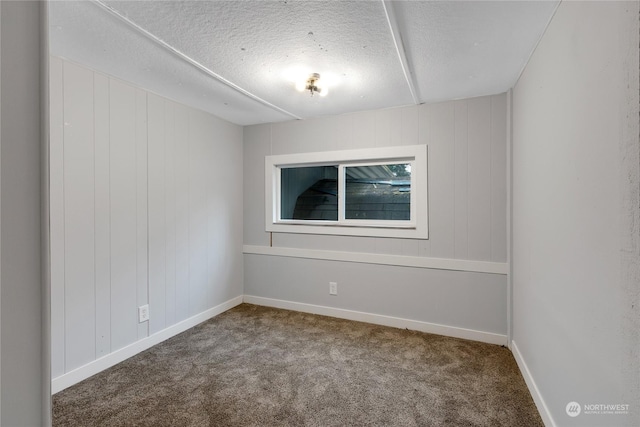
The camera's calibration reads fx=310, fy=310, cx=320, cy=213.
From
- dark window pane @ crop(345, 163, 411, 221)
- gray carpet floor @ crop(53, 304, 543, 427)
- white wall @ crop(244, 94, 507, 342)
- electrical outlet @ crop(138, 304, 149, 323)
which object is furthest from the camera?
dark window pane @ crop(345, 163, 411, 221)

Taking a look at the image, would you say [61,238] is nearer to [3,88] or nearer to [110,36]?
[110,36]

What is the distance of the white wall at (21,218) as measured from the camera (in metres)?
0.40

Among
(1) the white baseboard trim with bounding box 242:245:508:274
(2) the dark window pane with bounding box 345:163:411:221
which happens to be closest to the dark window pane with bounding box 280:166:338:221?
(2) the dark window pane with bounding box 345:163:411:221

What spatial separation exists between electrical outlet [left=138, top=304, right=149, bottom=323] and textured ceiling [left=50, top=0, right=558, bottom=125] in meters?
1.77

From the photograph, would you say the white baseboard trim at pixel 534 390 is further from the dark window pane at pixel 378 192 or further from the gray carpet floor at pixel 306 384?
the dark window pane at pixel 378 192

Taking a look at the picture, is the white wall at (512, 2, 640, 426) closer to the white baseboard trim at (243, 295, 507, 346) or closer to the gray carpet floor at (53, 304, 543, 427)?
the gray carpet floor at (53, 304, 543, 427)

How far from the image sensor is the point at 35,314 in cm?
43

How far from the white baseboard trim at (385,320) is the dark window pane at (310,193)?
3.19ft

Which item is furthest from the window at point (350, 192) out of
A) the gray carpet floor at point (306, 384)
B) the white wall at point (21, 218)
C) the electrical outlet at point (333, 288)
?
the white wall at point (21, 218)

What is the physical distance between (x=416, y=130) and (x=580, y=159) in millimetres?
1709

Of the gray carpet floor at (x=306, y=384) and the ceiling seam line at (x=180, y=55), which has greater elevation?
the ceiling seam line at (x=180, y=55)

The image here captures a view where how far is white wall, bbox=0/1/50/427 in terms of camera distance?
1.32ft

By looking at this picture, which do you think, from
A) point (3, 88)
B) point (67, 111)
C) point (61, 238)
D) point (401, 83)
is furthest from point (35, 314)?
point (401, 83)

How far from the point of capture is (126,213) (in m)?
2.39
